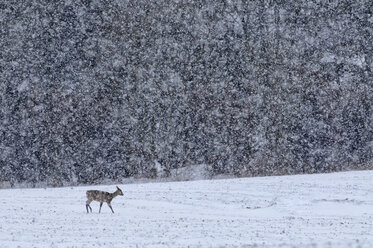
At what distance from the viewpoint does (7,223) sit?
2116 centimetres

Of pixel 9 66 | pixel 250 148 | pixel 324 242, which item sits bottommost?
pixel 324 242

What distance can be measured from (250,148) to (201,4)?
935cm

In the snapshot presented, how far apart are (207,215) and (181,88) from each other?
1796cm

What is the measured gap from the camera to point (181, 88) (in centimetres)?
4044

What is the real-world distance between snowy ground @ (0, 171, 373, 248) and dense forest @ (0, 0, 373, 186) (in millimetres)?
8257

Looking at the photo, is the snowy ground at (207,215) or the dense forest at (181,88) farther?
the dense forest at (181,88)

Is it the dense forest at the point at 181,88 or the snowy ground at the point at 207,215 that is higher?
the dense forest at the point at 181,88

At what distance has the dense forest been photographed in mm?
38688

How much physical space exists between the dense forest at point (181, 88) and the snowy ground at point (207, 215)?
8257 mm

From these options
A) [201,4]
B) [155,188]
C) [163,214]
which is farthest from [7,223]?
[201,4]

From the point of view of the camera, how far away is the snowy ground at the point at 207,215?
1805 centimetres

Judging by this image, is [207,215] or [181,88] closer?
[207,215]

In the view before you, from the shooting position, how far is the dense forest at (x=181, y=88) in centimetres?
3869

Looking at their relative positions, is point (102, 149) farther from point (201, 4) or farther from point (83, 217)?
point (83, 217)
